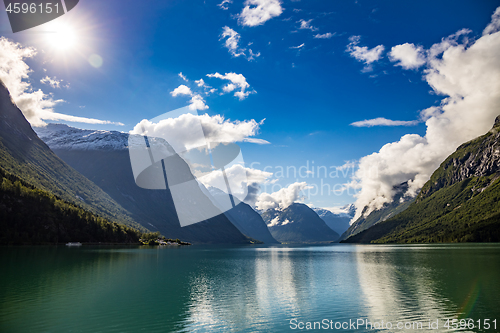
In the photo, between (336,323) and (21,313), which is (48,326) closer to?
(21,313)

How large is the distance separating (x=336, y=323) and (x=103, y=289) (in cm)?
3506

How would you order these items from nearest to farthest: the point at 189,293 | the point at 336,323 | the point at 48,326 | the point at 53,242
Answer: the point at 48,326, the point at 336,323, the point at 189,293, the point at 53,242

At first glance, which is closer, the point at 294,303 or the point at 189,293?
the point at 294,303

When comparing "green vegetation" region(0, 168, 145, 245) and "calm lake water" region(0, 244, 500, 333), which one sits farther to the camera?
"green vegetation" region(0, 168, 145, 245)

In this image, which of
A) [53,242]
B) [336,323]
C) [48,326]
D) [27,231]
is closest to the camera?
[48,326]

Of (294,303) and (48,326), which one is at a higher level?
(48,326)

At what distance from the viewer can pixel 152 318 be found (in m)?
30.2

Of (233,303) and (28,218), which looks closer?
(233,303)

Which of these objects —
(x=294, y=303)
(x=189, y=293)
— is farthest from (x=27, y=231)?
(x=294, y=303)

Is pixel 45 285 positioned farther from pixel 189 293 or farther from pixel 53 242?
pixel 53 242

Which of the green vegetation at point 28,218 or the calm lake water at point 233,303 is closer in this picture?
the calm lake water at point 233,303

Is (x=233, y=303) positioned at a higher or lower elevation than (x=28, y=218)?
lower

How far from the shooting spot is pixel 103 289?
44344mm

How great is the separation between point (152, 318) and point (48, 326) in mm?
9216
